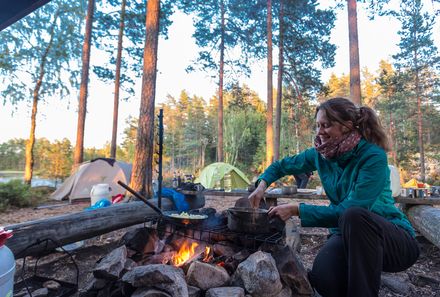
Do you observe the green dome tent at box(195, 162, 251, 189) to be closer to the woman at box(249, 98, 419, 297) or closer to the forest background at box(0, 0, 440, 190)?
the forest background at box(0, 0, 440, 190)

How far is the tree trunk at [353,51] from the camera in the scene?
665cm

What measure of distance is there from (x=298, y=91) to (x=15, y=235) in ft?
44.5

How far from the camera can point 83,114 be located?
1026 cm

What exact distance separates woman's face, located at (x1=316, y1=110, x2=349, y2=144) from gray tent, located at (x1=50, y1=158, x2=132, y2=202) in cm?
772

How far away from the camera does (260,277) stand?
2.01 metres

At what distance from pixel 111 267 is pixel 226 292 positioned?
0.85 meters

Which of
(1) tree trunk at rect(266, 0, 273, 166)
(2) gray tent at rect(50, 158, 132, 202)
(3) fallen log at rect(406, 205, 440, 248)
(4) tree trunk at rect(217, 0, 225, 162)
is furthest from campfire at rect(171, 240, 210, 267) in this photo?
Answer: (4) tree trunk at rect(217, 0, 225, 162)

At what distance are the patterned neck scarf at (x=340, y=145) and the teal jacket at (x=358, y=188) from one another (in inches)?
1.3

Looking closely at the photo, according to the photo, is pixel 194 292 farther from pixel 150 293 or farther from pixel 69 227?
pixel 69 227

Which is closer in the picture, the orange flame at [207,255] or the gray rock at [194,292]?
the gray rock at [194,292]

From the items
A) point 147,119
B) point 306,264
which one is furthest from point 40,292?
point 147,119

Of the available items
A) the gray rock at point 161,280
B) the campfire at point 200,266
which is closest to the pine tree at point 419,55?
the campfire at point 200,266

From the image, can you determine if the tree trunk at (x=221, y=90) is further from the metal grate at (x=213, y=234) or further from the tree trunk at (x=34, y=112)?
the metal grate at (x=213, y=234)

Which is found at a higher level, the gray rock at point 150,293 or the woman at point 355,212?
the woman at point 355,212
